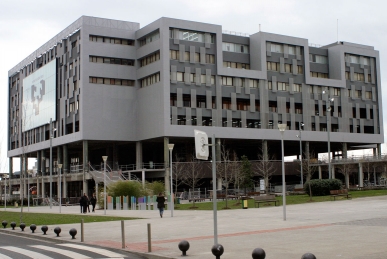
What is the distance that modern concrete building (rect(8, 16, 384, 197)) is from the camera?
76000 mm

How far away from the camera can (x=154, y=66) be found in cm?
7600

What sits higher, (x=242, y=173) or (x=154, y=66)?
(x=154, y=66)

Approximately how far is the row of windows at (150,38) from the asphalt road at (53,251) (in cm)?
5909

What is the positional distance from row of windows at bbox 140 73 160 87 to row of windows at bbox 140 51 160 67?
2.16m

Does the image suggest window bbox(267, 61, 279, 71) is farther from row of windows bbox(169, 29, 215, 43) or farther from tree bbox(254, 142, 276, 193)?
tree bbox(254, 142, 276, 193)

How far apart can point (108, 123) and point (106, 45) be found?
11338mm

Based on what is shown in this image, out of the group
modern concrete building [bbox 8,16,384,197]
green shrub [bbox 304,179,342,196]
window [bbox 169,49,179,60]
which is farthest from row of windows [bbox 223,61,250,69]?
green shrub [bbox 304,179,342,196]

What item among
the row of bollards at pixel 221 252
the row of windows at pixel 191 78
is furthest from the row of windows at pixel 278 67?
the row of bollards at pixel 221 252

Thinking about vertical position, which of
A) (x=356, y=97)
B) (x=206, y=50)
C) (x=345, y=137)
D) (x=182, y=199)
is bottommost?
(x=182, y=199)

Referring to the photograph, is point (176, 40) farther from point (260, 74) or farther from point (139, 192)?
point (139, 192)

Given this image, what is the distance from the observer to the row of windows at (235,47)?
81250 mm

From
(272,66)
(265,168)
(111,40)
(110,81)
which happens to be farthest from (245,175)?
(111,40)

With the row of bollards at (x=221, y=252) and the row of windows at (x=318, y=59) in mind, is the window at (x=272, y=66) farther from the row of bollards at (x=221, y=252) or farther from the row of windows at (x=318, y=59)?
the row of bollards at (x=221, y=252)

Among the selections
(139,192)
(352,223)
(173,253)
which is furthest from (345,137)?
(173,253)
